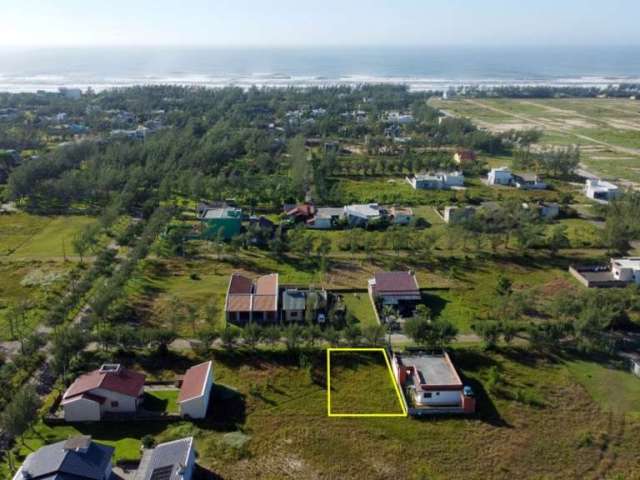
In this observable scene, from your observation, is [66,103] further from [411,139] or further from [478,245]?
[478,245]

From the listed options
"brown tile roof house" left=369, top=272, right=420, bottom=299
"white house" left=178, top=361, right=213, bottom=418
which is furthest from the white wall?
"brown tile roof house" left=369, top=272, right=420, bottom=299

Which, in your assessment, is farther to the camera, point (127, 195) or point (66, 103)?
point (66, 103)

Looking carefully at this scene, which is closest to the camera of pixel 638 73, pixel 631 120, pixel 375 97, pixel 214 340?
pixel 214 340

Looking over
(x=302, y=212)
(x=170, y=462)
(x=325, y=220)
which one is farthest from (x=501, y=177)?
(x=170, y=462)

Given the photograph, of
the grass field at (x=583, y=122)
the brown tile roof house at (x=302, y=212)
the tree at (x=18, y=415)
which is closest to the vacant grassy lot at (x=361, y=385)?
the tree at (x=18, y=415)

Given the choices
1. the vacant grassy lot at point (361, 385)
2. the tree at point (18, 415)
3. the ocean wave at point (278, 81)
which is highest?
the ocean wave at point (278, 81)

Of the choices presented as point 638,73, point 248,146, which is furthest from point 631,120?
point 638,73

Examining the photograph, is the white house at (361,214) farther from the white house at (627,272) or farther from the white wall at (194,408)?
the white wall at (194,408)

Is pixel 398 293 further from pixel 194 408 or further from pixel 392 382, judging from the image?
pixel 194 408
